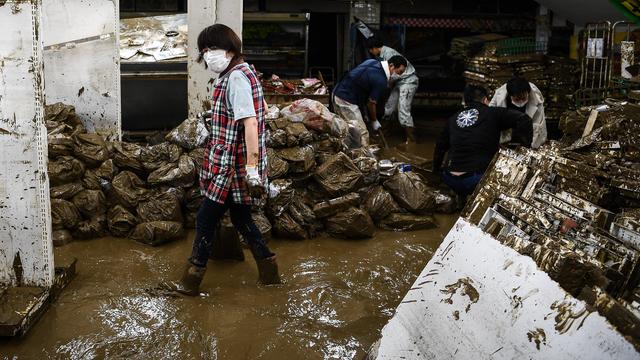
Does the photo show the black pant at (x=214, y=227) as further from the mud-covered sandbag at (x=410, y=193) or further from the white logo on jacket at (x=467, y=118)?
the white logo on jacket at (x=467, y=118)

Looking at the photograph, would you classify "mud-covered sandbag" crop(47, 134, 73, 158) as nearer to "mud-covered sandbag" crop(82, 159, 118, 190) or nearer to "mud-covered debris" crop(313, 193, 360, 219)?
"mud-covered sandbag" crop(82, 159, 118, 190)

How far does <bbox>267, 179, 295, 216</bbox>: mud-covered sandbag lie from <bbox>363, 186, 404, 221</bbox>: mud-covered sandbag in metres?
0.75

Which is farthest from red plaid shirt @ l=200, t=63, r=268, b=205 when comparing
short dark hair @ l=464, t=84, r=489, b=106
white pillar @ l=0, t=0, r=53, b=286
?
short dark hair @ l=464, t=84, r=489, b=106

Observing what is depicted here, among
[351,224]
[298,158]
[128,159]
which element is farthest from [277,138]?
[128,159]

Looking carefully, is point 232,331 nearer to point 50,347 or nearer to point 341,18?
point 50,347

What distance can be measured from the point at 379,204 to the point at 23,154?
306 centimetres

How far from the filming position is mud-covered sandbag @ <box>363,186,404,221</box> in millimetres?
6008

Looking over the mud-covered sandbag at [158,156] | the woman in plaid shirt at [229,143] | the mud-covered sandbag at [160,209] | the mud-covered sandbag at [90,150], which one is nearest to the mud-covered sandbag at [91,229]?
the mud-covered sandbag at [160,209]

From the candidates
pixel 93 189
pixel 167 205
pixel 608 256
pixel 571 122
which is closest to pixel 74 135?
pixel 93 189

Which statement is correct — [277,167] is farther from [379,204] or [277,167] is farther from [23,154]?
[23,154]

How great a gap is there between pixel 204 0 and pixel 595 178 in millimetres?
4626

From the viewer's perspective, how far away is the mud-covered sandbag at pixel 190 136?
5930 millimetres

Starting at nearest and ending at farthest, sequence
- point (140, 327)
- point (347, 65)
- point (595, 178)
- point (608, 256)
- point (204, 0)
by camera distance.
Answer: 1. point (608, 256)
2. point (595, 178)
3. point (140, 327)
4. point (204, 0)
5. point (347, 65)

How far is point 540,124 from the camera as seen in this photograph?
706 cm
